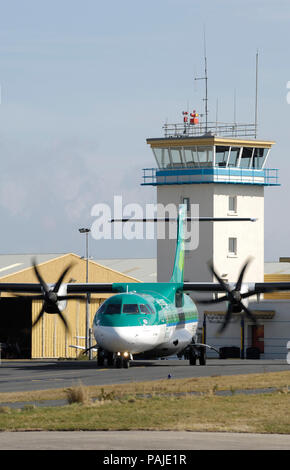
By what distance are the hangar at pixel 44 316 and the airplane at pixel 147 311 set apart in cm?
1904

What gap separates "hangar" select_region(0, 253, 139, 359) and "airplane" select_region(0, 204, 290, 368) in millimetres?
19035

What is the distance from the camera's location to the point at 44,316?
219ft

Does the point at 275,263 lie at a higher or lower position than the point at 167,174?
lower

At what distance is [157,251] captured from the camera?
70500 mm

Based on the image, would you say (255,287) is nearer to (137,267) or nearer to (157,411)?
(157,411)

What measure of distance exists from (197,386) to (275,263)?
61869 mm

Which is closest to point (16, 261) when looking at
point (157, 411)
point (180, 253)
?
point (180, 253)

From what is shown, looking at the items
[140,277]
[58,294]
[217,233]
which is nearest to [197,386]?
[58,294]

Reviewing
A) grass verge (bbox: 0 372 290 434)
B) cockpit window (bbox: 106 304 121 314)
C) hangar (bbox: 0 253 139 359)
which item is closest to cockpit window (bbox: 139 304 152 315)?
Answer: cockpit window (bbox: 106 304 121 314)

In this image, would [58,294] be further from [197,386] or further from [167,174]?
[167,174]

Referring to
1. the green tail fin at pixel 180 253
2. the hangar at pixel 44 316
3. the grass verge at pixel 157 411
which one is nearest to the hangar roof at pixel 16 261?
the hangar at pixel 44 316

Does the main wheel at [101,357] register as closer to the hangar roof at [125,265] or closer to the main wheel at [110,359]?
the main wheel at [110,359]

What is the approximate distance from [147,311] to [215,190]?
2930 cm
